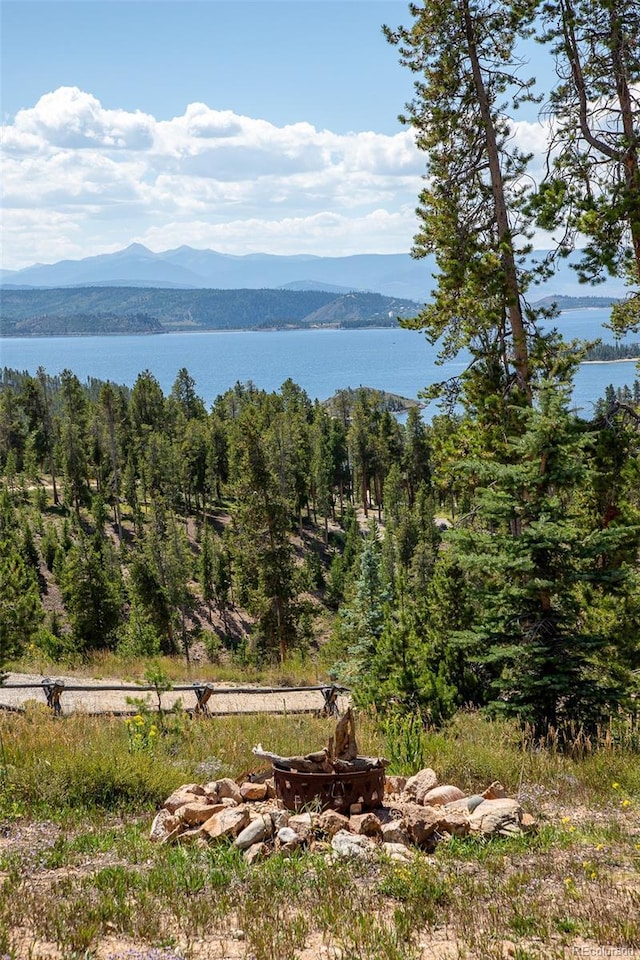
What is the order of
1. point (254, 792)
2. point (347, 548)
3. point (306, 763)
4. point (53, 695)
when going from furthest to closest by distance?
point (347, 548) < point (53, 695) < point (254, 792) < point (306, 763)

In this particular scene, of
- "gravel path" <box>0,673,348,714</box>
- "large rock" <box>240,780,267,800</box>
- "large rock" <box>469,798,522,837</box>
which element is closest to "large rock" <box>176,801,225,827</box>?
"large rock" <box>240,780,267,800</box>

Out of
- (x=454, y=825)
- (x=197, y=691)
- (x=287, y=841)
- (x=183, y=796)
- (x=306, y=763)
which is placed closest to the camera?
(x=287, y=841)

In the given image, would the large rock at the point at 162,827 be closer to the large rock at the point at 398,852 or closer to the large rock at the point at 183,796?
the large rock at the point at 183,796

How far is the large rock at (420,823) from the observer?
6066mm

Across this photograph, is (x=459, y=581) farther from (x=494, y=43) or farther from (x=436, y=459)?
(x=494, y=43)

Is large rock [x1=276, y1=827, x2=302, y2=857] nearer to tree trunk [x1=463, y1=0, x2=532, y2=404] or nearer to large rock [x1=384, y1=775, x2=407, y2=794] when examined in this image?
large rock [x1=384, y1=775, x2=407, y2=794]

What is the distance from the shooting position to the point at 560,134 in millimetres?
12375

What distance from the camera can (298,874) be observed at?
5379 mm

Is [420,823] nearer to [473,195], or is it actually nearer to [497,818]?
[497,818]

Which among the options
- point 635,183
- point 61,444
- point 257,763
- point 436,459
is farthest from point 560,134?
point 61,444

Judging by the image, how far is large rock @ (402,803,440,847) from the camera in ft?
19.9

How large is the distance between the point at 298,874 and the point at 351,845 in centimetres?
52

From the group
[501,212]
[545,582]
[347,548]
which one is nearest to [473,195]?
[501,212]

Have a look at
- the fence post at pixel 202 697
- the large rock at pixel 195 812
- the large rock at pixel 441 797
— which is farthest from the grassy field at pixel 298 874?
the fence post at pixel 202 697
